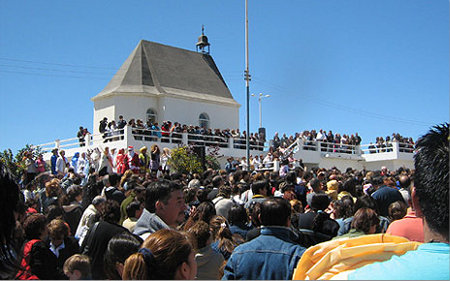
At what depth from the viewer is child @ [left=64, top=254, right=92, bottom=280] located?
4.38m

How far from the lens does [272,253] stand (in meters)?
3.72

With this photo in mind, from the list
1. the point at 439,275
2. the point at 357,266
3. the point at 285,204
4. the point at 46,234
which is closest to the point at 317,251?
the point at 357,266

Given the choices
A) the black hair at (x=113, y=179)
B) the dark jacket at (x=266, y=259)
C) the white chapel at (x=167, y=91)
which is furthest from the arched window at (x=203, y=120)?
the dark jacket at (x=266, y=259)

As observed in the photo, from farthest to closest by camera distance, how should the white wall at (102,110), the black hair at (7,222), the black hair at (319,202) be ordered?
1. the white wall at (102,110)
2. the black hair at (319,202)
3. the black hair at (7,222)

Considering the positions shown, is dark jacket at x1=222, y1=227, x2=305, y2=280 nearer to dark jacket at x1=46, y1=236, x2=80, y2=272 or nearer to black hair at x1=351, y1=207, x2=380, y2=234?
black hair at x1=351, y1=207, x2=380, y2=234

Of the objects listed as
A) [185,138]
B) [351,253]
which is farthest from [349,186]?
[185,138]

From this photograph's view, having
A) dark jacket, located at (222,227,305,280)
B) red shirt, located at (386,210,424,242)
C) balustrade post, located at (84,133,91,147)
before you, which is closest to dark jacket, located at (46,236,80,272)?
dark jacket, located at (222,227,305,280)

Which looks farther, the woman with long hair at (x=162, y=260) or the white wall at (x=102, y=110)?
the white wall at (x=102, y=110)

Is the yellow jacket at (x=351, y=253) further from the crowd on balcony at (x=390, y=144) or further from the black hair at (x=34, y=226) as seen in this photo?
the crowd on balcony at (x=390, y=144)

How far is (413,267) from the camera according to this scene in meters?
1.80

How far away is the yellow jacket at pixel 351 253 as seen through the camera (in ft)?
6.25

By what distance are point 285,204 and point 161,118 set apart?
103 ft

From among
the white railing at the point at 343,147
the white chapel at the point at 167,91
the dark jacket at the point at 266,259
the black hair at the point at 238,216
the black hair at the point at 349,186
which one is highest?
the white chapel at the point at 167,91

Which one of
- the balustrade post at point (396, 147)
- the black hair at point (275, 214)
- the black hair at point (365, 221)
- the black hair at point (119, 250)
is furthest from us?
the balustrade post at point (396, 147)
